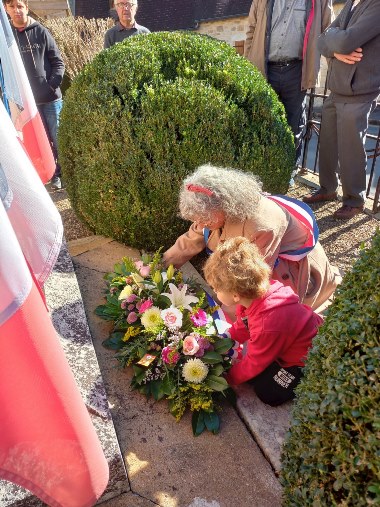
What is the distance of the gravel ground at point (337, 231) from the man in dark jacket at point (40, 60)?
4.60ft

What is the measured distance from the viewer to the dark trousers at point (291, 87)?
4.91 m

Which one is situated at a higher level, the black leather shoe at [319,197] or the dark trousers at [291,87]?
the dark trousers at [291,87]

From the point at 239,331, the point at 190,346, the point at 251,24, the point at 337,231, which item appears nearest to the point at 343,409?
the point at 190,346

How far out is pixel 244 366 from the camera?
2.20 metres

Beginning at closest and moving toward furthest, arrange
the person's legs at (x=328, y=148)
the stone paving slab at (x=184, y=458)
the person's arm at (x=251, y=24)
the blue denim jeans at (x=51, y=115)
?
the stone paving slab at (x=184, y=458) < the person's legs at (x=328, y=148) < the person's arm at (x=251, y=24) < the blue denim jeans at (x=51, y=115)

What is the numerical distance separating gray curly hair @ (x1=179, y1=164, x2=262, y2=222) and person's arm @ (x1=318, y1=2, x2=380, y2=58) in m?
2.17

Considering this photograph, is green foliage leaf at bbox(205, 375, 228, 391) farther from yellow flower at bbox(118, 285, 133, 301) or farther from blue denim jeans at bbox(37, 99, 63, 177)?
blue denim jeans at bbox(37, 99, 63, 177)

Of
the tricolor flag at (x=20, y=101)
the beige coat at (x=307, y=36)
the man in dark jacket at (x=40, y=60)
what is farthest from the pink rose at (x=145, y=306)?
the man in dark jacket at (x=40, y=60)

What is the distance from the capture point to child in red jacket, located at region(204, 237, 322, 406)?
206 cm

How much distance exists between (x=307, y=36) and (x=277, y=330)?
3.85 meters

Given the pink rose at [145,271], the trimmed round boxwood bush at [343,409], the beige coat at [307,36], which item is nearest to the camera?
the trimmed round boxwood bush at [343,409]

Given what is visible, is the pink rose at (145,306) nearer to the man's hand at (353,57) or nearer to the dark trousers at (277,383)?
the dark trousers at (277,383)

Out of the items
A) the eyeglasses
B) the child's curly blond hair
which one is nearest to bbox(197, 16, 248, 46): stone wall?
the eyeglasses

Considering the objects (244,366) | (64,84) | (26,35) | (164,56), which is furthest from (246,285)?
(64,84)
